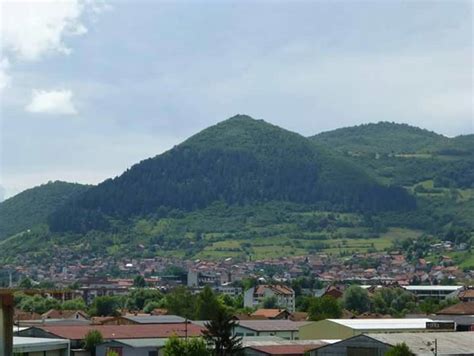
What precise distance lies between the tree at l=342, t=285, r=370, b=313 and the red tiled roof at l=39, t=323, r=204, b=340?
39.1 meters

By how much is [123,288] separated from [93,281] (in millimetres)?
19204

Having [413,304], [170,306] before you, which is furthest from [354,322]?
[413,304]

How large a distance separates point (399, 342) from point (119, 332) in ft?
65.6

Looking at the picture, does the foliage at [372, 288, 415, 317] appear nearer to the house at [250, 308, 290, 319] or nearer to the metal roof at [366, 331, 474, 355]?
the house at [250, 308, 290, 319]

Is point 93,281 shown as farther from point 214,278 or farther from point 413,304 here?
point 413,304

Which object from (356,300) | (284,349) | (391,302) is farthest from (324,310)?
(284,349)

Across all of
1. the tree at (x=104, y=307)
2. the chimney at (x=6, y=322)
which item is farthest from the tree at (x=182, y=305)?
the chimney at (x=6, y=322)

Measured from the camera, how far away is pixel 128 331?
57812mm

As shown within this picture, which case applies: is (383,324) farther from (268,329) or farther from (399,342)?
(399,342)

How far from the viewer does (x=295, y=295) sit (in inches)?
5027

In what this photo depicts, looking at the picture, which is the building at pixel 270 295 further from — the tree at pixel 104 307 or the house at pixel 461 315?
the house at pixel 461 315

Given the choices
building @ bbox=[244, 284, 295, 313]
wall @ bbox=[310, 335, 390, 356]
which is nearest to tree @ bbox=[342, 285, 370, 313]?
building @ bbox=[244, 284, 295, 313]

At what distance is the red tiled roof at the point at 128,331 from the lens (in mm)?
54469

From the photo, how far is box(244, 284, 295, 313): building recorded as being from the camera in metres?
115
